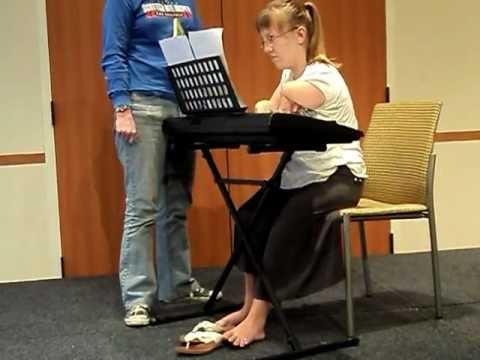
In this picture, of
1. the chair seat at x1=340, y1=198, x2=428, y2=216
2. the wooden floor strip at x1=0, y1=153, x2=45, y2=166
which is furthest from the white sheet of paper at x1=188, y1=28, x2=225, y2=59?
the wooden floor strip at x1=0, y1=153, x2=45, y2=166

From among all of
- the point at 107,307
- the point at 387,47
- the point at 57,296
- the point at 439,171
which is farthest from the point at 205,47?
the point at 439,171

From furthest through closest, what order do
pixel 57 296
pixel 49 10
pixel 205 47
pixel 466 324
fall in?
pixel 49 10
pixel 57 296
pixel 466 324
pixel 205 47

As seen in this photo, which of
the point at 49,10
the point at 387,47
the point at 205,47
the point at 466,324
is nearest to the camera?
the point at 205,47

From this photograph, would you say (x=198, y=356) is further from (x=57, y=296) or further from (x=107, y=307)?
(x=57, y=296)

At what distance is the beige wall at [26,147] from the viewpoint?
376cm

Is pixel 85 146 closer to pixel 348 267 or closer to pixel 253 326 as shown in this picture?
pixel 253 326

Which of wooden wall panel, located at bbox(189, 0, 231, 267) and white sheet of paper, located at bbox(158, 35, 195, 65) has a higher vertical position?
white sheet of paper, located at bbox(158, 35, 195, 65)

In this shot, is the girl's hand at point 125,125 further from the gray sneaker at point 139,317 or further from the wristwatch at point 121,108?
the gray sneaker at point 139,317

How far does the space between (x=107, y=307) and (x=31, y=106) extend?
1.17 meters

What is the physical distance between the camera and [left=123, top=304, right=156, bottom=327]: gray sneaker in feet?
9.39

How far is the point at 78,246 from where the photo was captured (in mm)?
3877

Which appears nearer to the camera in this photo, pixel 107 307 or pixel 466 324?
pixel 466 324

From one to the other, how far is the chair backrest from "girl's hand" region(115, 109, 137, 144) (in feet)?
3.16

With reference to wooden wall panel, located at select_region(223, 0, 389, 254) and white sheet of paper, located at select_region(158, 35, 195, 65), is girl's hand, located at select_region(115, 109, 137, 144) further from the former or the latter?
wooden wall panel, located at select_region(223, 0, 389, 254)
